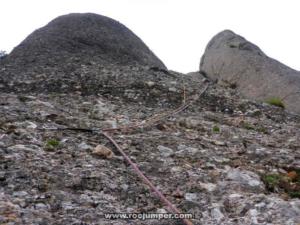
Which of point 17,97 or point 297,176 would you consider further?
point 17,97

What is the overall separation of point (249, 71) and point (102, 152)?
11942 millimetres

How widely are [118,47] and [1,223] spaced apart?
11917 mm

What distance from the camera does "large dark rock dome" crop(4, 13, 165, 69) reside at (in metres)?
13.7

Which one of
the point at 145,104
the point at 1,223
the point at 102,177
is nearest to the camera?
the point at 1,223

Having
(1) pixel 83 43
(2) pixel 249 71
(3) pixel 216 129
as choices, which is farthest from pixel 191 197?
(2) pixel 249 71

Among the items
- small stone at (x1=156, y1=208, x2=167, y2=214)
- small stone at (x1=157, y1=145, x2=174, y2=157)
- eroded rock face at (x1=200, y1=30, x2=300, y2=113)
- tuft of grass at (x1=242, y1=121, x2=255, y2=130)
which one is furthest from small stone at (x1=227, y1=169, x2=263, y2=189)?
eroded rock face at (x1=200, y1=30, x2=300, y2=113)

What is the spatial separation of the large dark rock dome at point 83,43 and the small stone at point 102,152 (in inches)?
262

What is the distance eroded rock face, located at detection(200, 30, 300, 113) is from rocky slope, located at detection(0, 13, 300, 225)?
14.9ft

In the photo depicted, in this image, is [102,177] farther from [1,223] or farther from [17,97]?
[17,97]

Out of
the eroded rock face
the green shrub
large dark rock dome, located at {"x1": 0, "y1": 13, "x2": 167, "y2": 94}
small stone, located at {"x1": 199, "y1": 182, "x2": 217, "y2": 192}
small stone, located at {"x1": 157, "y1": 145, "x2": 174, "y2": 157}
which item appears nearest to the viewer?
small stone, located at {"x1": 199, "y1": 182, "x2": 217, "y2": 192}

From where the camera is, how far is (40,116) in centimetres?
791

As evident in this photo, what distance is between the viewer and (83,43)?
49.4ft

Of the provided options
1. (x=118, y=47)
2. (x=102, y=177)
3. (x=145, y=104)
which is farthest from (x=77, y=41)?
(x=102, y=177)

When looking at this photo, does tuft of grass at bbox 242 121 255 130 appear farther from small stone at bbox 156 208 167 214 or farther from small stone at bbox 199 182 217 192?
small stone at bbox 156 208 167 214
